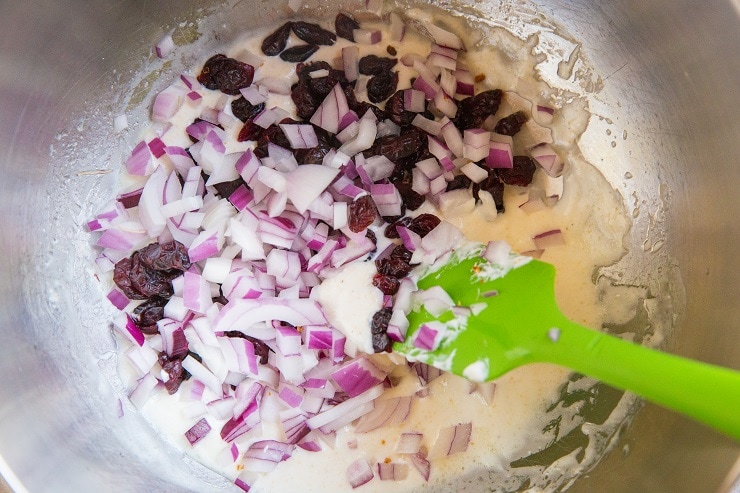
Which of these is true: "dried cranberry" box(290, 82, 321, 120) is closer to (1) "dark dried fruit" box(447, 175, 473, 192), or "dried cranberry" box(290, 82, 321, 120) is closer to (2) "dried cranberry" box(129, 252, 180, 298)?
(1) "dark dried fruit" box(447, 175, 473, 192)

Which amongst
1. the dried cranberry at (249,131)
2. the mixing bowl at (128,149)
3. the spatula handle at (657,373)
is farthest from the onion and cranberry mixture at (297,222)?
the spatula handle at (657,373)

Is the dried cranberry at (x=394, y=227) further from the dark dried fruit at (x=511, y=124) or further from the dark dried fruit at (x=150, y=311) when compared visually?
the dark dried fruit at (x=150, y=311)

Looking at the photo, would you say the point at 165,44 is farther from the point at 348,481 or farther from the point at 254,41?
the point at 348,481

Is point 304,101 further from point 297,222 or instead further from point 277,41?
point 297,222

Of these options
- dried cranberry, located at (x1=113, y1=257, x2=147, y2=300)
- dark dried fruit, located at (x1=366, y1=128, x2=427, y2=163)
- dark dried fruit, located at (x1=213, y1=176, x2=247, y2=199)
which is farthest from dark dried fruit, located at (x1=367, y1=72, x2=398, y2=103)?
dried cranberry, located at (x1=113, y1=257, x2=147, y2=300)

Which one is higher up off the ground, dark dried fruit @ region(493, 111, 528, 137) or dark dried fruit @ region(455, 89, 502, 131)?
dark dried fruit @ region(455, 89, 502, 131)

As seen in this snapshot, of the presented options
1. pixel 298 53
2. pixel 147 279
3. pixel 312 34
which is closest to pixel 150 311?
pixel 147 279
